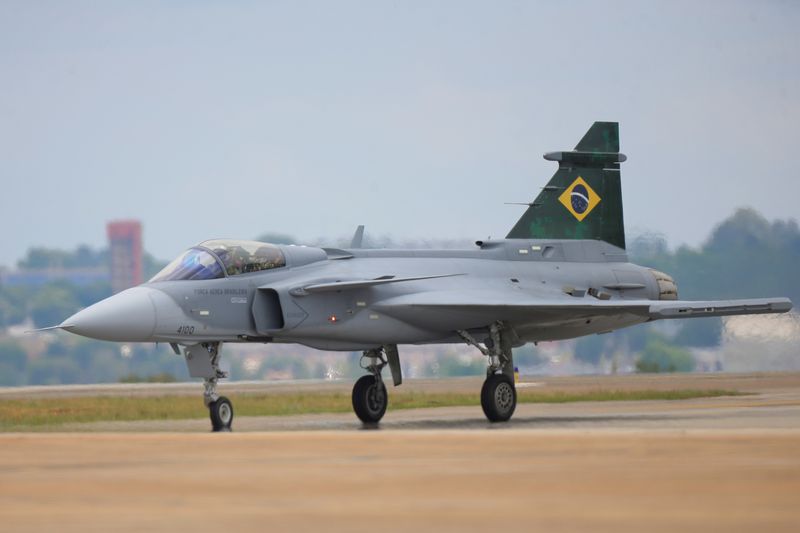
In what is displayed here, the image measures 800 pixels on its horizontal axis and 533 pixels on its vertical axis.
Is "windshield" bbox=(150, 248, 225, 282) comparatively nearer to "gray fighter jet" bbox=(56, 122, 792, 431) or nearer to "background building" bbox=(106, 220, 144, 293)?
"gray fighter jet" bbox=(56, 122, 792, 431)

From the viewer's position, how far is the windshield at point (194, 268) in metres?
19.4

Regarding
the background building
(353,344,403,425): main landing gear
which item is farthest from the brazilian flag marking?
the background building

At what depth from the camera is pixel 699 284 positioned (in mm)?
34438

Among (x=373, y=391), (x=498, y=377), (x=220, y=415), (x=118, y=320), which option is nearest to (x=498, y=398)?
(x=498, y=377)

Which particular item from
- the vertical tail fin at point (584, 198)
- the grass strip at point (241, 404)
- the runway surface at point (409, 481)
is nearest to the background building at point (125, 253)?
the grass strip at point (241, 404)

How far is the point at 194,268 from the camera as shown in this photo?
63.9ft

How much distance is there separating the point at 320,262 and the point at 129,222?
30.5m

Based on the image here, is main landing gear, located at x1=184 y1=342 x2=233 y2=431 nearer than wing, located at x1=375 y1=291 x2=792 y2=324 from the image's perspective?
Yes

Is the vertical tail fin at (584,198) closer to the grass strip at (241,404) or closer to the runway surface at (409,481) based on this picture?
the grass strip at (241,404)

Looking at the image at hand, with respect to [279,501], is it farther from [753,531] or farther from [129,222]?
[129,222]

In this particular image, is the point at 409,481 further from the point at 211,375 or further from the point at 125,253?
the point at 125,253

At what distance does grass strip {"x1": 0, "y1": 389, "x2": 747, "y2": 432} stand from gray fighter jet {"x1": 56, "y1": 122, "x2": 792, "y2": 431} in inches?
151

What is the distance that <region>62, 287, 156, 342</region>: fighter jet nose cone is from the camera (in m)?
18.4

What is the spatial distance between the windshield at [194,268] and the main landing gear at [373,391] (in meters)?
2.77
